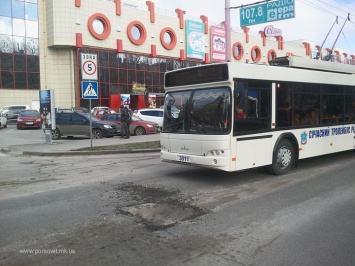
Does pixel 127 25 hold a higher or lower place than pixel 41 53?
higher

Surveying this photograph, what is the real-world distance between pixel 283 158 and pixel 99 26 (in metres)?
36.8

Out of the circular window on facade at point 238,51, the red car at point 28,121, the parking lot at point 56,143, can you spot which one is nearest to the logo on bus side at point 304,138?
the parking lot at point 56,143

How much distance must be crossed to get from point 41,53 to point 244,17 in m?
29.8

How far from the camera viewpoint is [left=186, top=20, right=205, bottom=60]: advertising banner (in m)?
48.8

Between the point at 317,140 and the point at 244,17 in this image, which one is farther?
the point at 244,17

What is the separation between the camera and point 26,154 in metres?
14.0

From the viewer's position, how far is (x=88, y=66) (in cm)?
1407

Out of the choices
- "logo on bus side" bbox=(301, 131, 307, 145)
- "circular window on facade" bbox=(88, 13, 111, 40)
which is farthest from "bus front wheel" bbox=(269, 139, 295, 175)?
"circular window on facade" bbox=(88, 13, 111, 40)

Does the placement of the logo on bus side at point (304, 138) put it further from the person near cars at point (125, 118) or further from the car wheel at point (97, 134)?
the car wheel at point (97, 134)

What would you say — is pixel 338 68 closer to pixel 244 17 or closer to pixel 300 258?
pixel 244 17

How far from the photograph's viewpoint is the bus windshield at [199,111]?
24.1 feet

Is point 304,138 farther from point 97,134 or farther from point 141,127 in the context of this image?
point 141,127

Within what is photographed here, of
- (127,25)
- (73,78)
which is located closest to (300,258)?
(73,78)

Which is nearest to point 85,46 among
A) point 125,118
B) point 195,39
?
point 195,39
